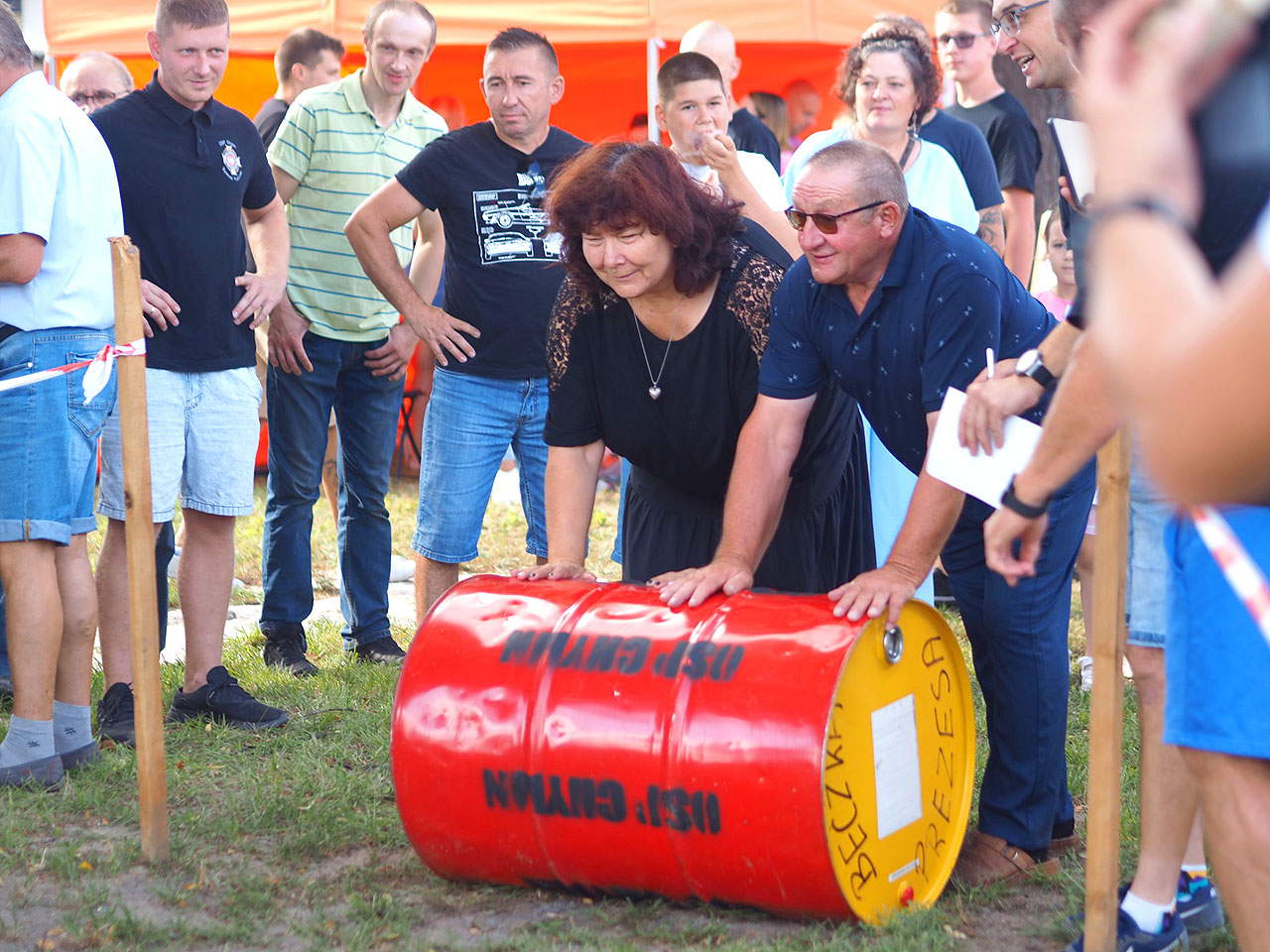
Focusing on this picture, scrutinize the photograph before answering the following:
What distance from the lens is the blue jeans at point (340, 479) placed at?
16.0 ft

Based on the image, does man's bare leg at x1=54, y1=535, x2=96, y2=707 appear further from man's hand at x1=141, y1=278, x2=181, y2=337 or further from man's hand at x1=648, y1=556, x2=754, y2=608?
man's hand at x1=648, y1=556, x2=754, y2=608

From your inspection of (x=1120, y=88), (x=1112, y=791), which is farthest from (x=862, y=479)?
(x=1120, y=88)

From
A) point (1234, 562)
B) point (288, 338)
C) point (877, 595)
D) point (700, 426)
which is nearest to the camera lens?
point (1234, 562)

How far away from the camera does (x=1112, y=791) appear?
2.51 meters

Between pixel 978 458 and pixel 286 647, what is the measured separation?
9.71ft

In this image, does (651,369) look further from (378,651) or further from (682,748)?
→ (378,651)

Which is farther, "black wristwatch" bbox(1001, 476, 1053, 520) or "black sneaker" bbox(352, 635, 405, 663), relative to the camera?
"black sneaker" bbox(352, 635, 405, 663)

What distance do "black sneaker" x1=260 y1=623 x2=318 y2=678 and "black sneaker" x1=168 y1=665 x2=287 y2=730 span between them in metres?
0.53

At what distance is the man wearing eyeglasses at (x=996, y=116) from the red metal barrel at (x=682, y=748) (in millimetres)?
3268

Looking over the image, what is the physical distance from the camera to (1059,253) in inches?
191

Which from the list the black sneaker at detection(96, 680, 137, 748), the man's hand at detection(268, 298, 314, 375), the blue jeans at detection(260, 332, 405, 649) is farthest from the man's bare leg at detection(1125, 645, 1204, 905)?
the man's hand at detection(268, 298, 314, 375)

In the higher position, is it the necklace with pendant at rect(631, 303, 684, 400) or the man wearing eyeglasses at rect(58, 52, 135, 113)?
the man wearing eyeglasses at rect(58, 52, 135, 113)

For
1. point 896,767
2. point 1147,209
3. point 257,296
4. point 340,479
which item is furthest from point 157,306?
point 1147,209

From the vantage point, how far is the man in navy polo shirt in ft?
9.68
